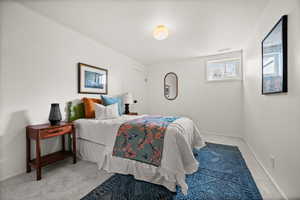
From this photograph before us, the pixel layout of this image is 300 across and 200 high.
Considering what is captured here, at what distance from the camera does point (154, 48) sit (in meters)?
3.42

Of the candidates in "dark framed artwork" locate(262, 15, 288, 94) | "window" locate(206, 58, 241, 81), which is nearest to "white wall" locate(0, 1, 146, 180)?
"dark framed artwork" locate(262, 15, 288, 94)

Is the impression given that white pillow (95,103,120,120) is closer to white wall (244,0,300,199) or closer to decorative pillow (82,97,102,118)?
decorative pillow (82,97,102,118)

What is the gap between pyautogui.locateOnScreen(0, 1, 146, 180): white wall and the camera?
1.69 metres

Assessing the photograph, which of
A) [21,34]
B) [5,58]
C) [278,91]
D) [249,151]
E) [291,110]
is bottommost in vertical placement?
[249,151]

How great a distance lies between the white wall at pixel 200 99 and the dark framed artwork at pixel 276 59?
2.06 m

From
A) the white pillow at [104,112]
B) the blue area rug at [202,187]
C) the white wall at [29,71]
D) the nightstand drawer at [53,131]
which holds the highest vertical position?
the white wall at [29,71]

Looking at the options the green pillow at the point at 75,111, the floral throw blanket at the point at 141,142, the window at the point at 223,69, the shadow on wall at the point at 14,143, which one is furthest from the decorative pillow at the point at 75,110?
the window at the point at 223,69

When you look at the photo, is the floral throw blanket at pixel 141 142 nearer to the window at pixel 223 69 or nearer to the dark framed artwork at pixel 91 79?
the dark framed artwork at pixel 91 79

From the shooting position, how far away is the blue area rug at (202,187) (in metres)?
1.36

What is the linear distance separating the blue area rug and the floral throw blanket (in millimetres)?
291

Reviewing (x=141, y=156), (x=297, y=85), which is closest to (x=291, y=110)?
(x=297, y=85)

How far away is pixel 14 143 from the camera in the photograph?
1.76 metres

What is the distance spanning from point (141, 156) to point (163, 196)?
0.50m

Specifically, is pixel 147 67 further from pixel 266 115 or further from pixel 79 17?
pixel 266 115
